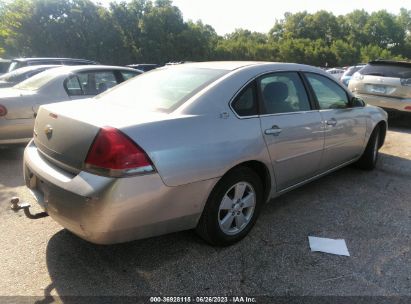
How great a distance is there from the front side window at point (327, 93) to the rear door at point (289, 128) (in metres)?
0.22

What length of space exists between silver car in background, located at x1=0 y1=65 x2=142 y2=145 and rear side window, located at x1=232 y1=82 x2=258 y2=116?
3.54 m

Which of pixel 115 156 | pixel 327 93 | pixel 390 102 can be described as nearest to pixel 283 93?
pixel 327 93

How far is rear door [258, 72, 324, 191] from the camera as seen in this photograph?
11.5 feet

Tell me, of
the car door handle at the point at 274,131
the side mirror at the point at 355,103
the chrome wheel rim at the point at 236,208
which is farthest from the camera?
the side mirror at the point at 355,103

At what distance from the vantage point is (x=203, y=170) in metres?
2.85

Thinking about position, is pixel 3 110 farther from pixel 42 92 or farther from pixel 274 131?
pixel 274 131

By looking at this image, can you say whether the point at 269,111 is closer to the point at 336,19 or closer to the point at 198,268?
the point at 198,268

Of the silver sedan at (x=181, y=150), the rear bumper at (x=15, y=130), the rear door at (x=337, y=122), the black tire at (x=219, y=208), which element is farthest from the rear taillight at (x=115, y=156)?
the rear bumper at (x=15, y=130)

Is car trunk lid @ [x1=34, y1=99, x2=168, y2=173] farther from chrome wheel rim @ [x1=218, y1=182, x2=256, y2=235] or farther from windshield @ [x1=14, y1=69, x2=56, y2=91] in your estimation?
Result: windshield @ [x1=14, y1=69, x2=56, y2=91]

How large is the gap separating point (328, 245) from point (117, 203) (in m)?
1.89

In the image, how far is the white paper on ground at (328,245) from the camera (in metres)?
3.25

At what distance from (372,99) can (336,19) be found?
325 ft

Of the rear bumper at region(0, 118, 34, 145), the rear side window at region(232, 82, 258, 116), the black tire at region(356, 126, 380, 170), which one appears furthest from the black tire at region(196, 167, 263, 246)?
the rear bumper at region(0, 118, 34, 145)

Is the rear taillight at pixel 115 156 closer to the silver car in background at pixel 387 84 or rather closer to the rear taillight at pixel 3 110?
the rear taillight at pixel 3 110
